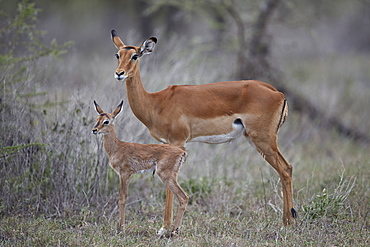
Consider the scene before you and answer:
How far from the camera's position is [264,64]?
12844 millimetres

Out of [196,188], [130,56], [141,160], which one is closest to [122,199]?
[141,160]

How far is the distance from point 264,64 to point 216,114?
7.11 meters

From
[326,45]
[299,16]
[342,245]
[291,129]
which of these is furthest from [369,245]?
[326,45]

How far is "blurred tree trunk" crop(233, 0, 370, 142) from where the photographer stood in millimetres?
12703

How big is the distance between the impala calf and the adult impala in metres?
0.41

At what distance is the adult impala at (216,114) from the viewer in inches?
237

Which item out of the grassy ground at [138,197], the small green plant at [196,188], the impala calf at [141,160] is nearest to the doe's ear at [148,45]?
the impala calf at [141,160]

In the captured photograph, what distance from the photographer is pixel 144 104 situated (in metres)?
6.11

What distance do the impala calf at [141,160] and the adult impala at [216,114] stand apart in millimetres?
407

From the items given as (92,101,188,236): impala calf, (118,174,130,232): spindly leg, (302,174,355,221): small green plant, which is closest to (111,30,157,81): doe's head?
(92,101,188,236): impala calf

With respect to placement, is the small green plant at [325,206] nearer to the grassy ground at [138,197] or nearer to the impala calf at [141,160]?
the grassy ground at [138,197]

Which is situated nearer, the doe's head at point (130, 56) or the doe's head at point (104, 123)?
the doe's head at point (104, 123)

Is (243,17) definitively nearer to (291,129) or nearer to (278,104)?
(291,129)

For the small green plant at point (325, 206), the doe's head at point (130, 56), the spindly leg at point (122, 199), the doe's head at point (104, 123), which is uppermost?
the doe's head at point (130, 56)
